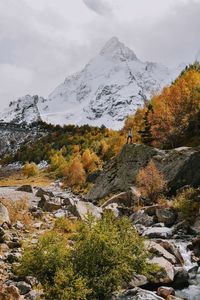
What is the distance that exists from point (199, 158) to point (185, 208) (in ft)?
45.1

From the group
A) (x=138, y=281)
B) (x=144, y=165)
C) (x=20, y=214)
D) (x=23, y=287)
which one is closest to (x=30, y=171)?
(x=144, y=165)

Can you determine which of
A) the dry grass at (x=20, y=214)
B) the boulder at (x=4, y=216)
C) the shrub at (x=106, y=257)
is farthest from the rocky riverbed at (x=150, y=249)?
the shrub at (x=106, y=257)

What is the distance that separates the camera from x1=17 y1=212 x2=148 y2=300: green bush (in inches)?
714

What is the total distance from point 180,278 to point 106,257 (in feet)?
18.1

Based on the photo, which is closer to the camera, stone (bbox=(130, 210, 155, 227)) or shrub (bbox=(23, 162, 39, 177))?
stone (bbox=(130, 210, 155, 227))

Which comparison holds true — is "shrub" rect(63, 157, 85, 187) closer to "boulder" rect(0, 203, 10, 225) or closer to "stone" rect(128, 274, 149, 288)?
"boulder" rect(0, 203, 10, 225)

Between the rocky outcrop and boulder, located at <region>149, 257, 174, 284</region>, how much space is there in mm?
28069

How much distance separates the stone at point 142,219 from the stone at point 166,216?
0.79 meters

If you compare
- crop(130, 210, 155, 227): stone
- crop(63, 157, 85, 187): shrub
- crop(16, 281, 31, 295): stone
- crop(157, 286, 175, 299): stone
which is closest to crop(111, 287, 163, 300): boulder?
crop(157, 286, 175, 299): stone

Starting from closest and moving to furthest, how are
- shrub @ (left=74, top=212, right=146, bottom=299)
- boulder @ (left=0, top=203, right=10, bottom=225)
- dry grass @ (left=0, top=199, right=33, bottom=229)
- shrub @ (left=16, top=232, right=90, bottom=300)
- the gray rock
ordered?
shrub @ (left=16, top=232, right=90, bottom=300), shrub @ (left=74, top=212, right=146, bottom=299), the gray rock, boulder @ (left=0, top=203, right=10, bottom=225), dry grass @ (left=0, top=199, right=33, bottom=229)

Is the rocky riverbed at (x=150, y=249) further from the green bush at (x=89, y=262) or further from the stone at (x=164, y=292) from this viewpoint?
the green bush at (x=89, y=262)

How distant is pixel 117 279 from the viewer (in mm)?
18781

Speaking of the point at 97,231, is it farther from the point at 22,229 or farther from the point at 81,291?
the point at 22,229

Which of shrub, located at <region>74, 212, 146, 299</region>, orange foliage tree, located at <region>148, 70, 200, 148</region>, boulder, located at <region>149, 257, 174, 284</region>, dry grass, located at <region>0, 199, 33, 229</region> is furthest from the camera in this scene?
orange foliage tree, located at <region>148, 70, 200, 148</region>
